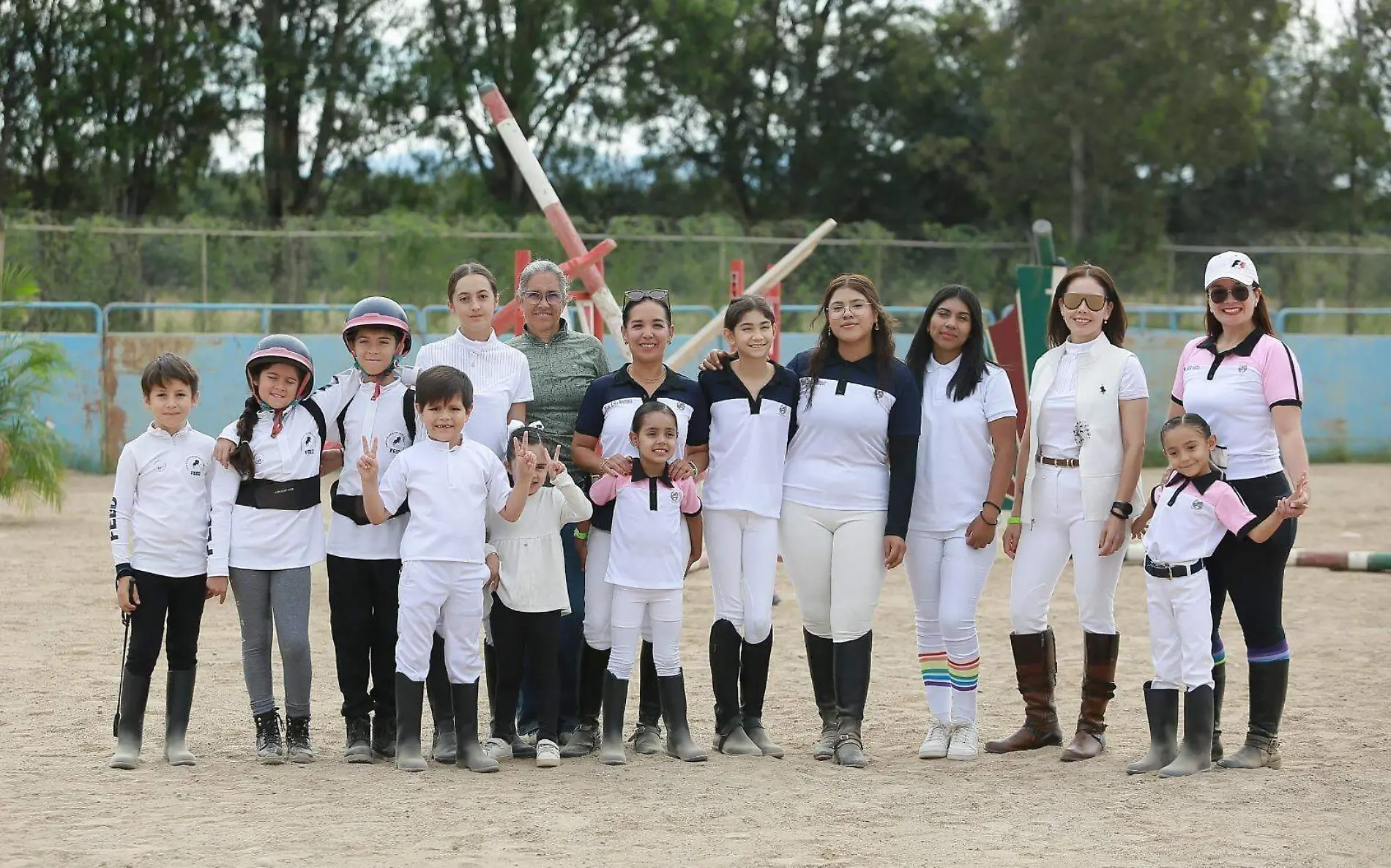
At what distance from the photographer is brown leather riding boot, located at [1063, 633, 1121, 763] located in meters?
5.41

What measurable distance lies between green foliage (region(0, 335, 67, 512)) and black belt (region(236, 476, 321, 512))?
7.05 meters

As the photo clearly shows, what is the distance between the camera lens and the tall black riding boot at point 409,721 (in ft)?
16.7

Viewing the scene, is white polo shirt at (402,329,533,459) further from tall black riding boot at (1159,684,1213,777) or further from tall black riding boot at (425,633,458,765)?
tall black riding boot at (1159,684,1213,777)

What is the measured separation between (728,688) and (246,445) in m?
1.71

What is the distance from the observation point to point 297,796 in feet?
15.7

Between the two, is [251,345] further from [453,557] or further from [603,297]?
[453,557]

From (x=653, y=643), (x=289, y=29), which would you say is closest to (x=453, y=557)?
(x=653, y=643)

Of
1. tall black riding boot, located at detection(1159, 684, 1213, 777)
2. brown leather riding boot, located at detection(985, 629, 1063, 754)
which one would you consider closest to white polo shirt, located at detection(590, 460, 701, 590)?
brown leather riding boot, located at detection(985, 629, 1063, 754)

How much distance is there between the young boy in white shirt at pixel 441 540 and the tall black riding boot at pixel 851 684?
3.65 feet

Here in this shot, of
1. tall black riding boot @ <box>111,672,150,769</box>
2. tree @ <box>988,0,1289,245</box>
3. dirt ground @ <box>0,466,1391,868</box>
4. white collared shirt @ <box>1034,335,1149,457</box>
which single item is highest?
tree @ <box>988,0,1289,245</box>

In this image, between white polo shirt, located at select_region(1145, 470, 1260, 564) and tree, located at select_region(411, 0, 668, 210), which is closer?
white polo shirt, located at select_region(1145, 470, 1260, 564)

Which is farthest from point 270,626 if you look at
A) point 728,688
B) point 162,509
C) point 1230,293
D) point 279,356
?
point 1230,293

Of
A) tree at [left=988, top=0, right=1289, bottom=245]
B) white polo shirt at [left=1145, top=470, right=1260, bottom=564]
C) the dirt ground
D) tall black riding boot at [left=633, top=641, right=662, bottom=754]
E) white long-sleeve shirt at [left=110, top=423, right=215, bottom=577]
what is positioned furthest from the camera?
tree at [left=988, top=0, right=1289, bottom=245]

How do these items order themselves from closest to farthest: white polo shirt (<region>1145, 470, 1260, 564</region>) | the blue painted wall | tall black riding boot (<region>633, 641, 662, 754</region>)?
white polo shirt (<region>1145, 470, 1260, 564</region>) → tall black riding boot (<region>633, 641, 662, 754</region>) → the blue painted wall
